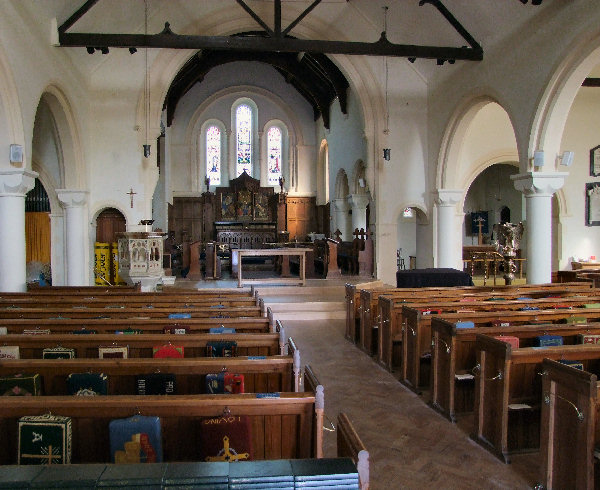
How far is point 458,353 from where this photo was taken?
14.8ft

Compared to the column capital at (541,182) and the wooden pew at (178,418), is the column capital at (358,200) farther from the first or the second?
the wooden pew at (178,418)

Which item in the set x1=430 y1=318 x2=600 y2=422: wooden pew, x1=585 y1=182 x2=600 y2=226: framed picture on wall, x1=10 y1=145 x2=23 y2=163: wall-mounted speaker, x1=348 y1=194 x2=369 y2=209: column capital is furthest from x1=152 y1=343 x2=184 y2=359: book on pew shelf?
x1=348 y1=194 x2=369 y2=209: column capital

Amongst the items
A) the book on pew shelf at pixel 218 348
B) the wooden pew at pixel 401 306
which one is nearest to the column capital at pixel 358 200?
the wooden pew at pixel 401 306

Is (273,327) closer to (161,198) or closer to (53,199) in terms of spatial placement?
(53,199)

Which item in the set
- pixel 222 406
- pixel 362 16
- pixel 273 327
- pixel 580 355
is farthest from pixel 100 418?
pixel 362 16

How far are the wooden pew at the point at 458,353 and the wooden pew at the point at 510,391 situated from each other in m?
0.42

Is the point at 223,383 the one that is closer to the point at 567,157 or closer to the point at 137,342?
the point at 137,342

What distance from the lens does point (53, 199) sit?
11500mm

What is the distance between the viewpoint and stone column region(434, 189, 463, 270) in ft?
39.1

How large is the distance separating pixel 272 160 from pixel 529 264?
1270cm

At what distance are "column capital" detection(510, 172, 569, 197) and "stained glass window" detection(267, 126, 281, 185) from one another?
40.4ft

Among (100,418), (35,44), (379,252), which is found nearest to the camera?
(100,418)

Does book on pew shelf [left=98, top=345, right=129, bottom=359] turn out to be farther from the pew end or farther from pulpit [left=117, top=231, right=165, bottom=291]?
pulpit [left=117, top=231, right=165, bottom=291]

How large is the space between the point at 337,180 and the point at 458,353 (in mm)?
12797
